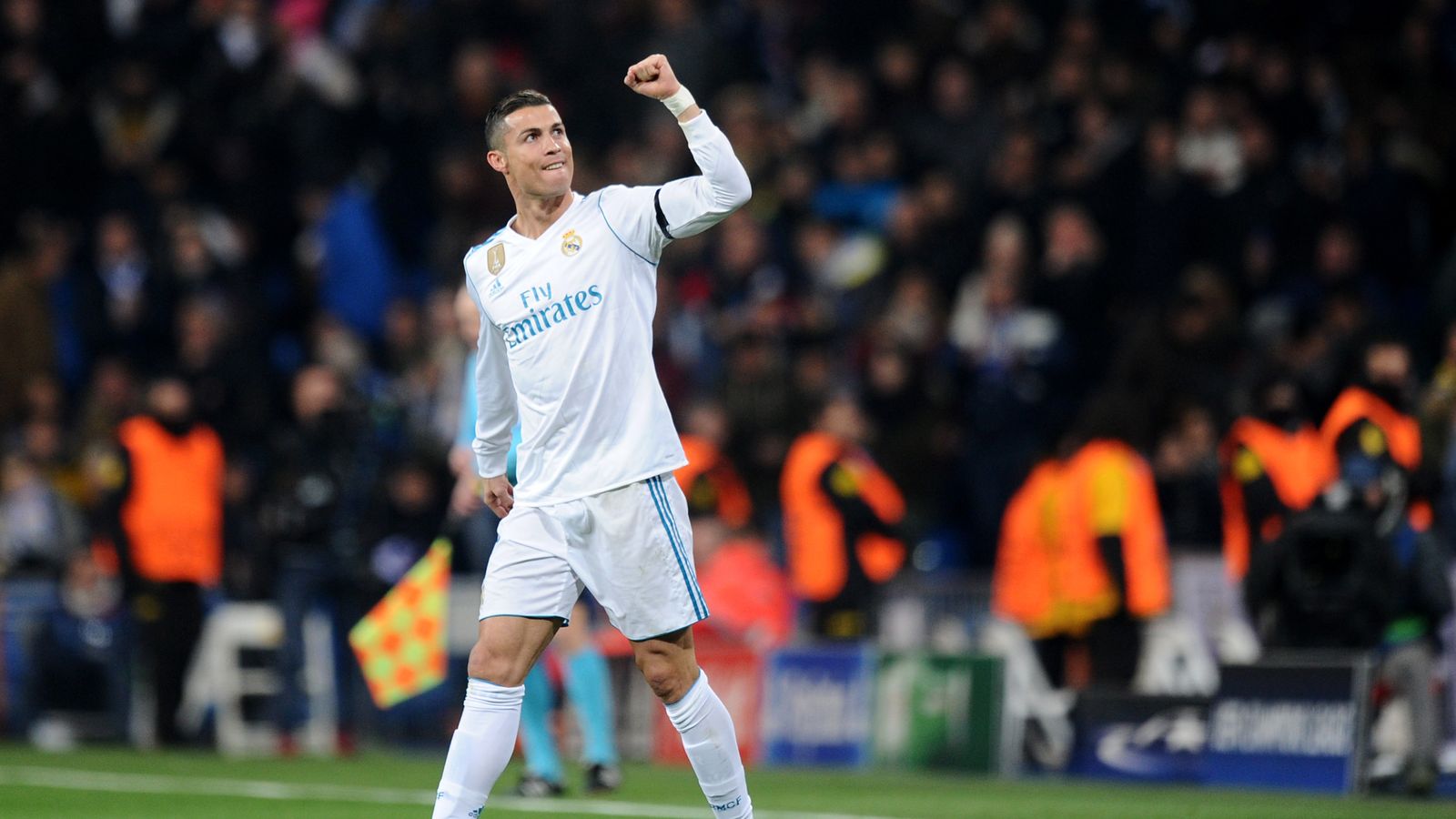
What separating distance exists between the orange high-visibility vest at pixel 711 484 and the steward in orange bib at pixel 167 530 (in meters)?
3.37

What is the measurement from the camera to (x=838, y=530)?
623 inches

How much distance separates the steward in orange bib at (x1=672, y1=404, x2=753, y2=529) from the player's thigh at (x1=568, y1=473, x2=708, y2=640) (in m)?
8.46

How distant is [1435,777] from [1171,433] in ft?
Result: 13.7

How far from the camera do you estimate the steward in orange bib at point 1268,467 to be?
546 inches

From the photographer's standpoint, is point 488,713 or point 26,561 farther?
point 26,561

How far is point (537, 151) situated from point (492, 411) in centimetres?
98

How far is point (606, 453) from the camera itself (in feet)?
26.3

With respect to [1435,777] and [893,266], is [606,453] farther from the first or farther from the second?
[893,266]

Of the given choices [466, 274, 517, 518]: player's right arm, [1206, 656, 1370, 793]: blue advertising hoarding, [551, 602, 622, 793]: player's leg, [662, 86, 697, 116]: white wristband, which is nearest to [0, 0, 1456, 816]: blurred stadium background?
[1206, 656, 1370, 793]: blue advertising hoarding

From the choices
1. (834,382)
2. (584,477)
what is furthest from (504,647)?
(834,382)

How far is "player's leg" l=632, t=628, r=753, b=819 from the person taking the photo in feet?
26.3

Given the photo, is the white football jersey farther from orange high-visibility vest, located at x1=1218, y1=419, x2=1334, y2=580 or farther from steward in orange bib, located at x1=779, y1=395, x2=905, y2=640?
steward in orange bib, located at x1=779, y1=395, x2=905, y2=640

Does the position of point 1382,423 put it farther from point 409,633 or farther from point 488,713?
point 488,713

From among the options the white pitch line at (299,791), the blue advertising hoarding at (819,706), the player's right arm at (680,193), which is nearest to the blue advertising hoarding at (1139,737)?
the blue advertising hoarding at (819,706)
